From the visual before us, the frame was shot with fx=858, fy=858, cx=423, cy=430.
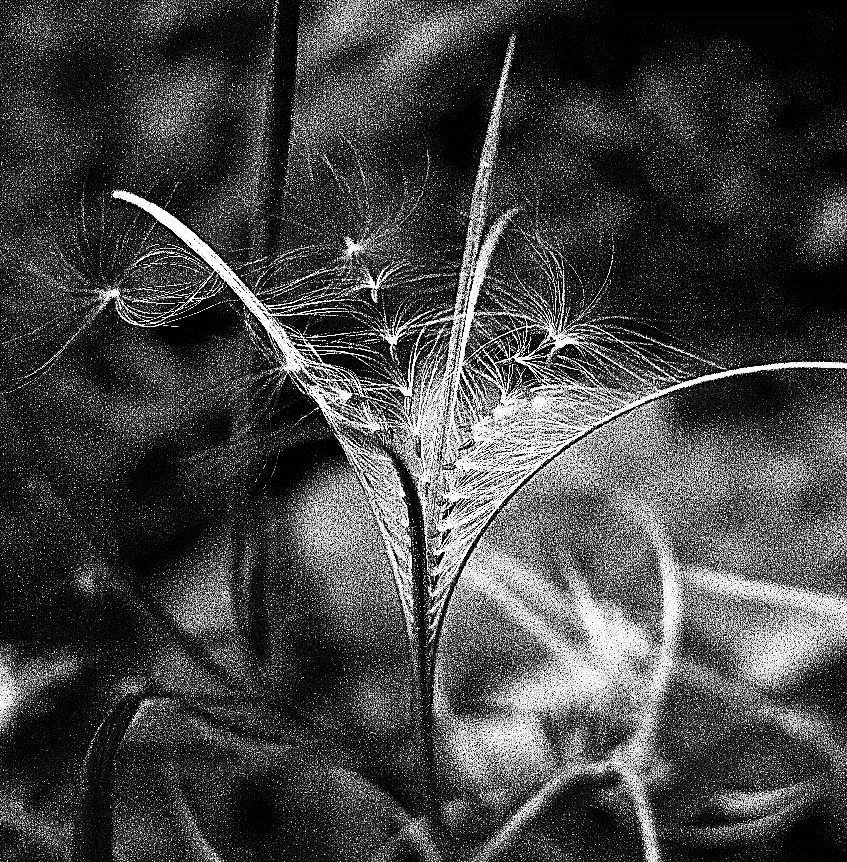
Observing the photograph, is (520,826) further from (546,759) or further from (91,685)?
(91,685)

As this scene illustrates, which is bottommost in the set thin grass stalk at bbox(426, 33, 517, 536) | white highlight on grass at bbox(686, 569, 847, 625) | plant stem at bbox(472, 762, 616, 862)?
plant stem at bbox(472, 762, 616, 862)

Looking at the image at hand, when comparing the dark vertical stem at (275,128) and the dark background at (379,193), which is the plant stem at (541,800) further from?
the dark vertical stem at (275,128)

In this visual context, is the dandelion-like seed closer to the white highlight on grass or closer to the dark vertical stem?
the dark vertical stem

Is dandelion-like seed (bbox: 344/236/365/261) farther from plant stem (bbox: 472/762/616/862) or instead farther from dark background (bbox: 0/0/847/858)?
plant stem (bbox: 472/762/616/862)

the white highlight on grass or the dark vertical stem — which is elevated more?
the dark vertical stem

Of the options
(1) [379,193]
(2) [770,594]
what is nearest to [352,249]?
(1) [379,193]

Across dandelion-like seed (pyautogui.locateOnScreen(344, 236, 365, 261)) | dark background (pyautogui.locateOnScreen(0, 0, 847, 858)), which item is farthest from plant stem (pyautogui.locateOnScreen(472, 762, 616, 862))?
dandelion-like seed (pyautogui.locateOnScreen(344, 236, 365, 261))

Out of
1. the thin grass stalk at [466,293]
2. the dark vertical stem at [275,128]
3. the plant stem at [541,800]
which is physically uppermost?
the dark vertical stem at [275,128]

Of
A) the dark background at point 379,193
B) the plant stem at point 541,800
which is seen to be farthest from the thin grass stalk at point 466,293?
the plant stem at point 541,800

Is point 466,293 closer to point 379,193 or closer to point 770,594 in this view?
point 379,193
